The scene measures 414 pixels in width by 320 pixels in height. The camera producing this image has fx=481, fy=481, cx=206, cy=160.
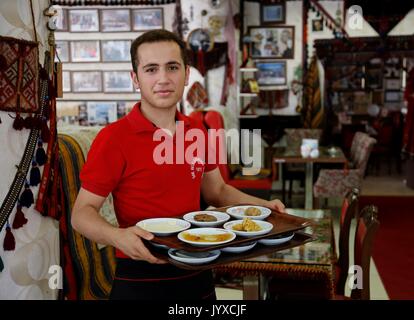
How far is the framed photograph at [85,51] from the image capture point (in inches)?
303

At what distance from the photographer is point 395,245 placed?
4738mm

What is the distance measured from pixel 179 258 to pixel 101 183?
31cm

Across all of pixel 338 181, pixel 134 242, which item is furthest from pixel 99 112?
pixel 134 242

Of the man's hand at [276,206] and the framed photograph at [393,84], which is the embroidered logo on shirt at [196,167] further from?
the framed photograph at [393,84]

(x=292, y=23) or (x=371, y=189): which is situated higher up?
(x=292, y=23)

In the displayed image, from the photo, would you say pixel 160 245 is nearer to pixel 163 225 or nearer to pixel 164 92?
pixel 163 225

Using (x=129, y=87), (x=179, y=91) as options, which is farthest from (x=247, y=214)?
(x=129, y=87)

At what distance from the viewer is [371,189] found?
24.8ft

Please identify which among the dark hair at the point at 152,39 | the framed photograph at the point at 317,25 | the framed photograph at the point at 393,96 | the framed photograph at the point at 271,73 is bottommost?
the framed photograph at the point at 393,96

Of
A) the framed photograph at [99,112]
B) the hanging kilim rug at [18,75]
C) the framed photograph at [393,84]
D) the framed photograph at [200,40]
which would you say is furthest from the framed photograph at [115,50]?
the hanging kilim rug at [18,75]

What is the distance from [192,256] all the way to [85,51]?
6982 millimetres

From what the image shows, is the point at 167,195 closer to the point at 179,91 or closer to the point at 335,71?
the point at 179,91

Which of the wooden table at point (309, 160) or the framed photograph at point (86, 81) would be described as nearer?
the wooden table at point (309, 160)

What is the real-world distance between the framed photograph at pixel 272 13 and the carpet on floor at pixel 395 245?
3183 millimetres
